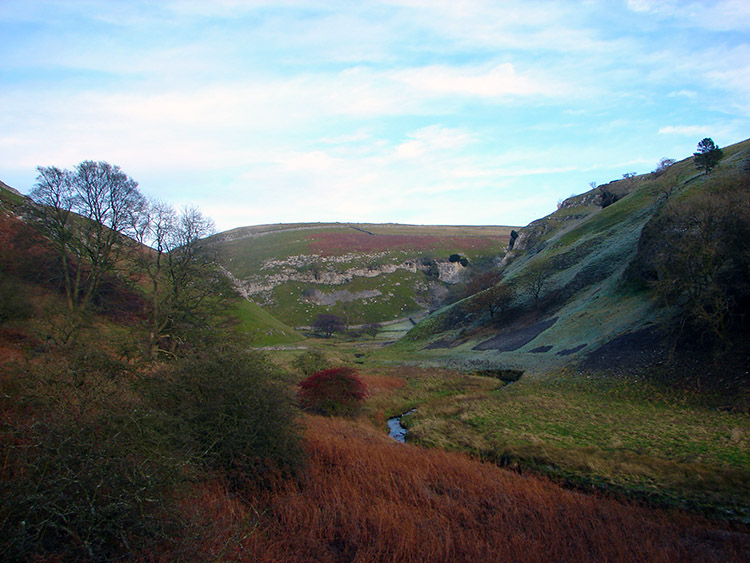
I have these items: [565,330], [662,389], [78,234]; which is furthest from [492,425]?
[78,234]

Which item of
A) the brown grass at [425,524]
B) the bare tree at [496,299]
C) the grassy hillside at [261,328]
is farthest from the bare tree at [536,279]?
the brown grass at [425,524]

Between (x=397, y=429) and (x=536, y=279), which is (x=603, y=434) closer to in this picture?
(x=397, y=429)

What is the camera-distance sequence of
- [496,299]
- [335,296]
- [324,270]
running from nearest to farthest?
[496,299] < [335,296] < [324,270]

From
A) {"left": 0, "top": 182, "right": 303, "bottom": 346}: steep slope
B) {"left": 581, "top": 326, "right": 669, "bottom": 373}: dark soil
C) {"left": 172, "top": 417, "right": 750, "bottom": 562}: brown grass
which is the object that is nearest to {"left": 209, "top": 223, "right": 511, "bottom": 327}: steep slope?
{"left": 0, "top": 182, "right": 303, "bottom": 346}: steep slope

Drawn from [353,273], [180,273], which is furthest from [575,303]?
[353,273]

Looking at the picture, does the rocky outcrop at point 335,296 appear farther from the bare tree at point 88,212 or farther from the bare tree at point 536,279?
the bare tree at point 88,212

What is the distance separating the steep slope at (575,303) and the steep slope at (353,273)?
39.0 meters

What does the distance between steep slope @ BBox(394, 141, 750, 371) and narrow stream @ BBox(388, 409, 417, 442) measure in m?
13.5

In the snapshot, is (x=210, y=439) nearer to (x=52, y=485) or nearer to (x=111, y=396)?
(x=111, y=396)

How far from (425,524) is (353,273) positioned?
357 ft

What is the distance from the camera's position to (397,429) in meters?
20.7

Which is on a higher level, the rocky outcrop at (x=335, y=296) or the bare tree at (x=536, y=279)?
the bare tree at (x=536, y=279)

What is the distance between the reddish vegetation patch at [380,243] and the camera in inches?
5138

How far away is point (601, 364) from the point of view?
2586 centimetres
